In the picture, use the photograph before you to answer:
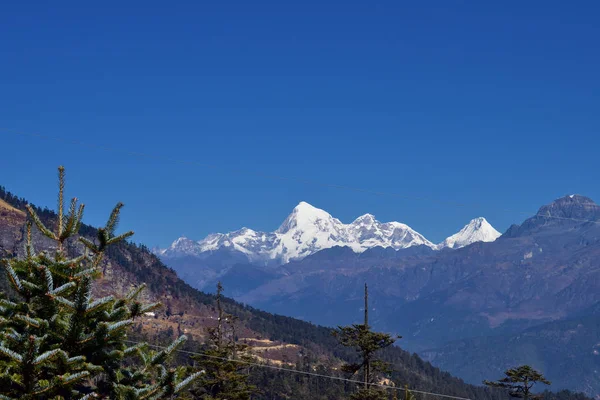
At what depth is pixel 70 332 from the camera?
11.9 meters

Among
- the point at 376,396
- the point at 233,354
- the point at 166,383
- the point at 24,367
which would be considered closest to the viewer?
the point at 24,367

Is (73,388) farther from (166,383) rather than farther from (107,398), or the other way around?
(166,383)

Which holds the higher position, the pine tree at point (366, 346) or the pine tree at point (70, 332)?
the pine tree at point (366, 346)

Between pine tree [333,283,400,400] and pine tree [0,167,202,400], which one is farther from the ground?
pine tree [333,283,400,400]

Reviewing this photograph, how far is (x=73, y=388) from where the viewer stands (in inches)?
468

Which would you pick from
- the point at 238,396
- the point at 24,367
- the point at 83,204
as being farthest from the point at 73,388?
the point at 238,396

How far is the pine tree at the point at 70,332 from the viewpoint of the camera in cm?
1114

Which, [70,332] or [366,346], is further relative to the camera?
[366,346]

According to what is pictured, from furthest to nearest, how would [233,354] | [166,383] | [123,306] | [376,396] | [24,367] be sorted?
[233,354] < [376,396] < [123,306] < [166,383] < [24,367]

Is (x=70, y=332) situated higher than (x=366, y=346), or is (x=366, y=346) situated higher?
(x=366, y=346)

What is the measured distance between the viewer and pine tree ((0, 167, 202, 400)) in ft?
36.6

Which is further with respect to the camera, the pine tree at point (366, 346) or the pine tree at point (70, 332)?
the pine tree at point (366, 346)

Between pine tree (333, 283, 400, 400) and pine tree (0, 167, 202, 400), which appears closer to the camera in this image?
pine tree (0, 167, 202, 400)

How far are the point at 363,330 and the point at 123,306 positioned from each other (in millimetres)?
38232
